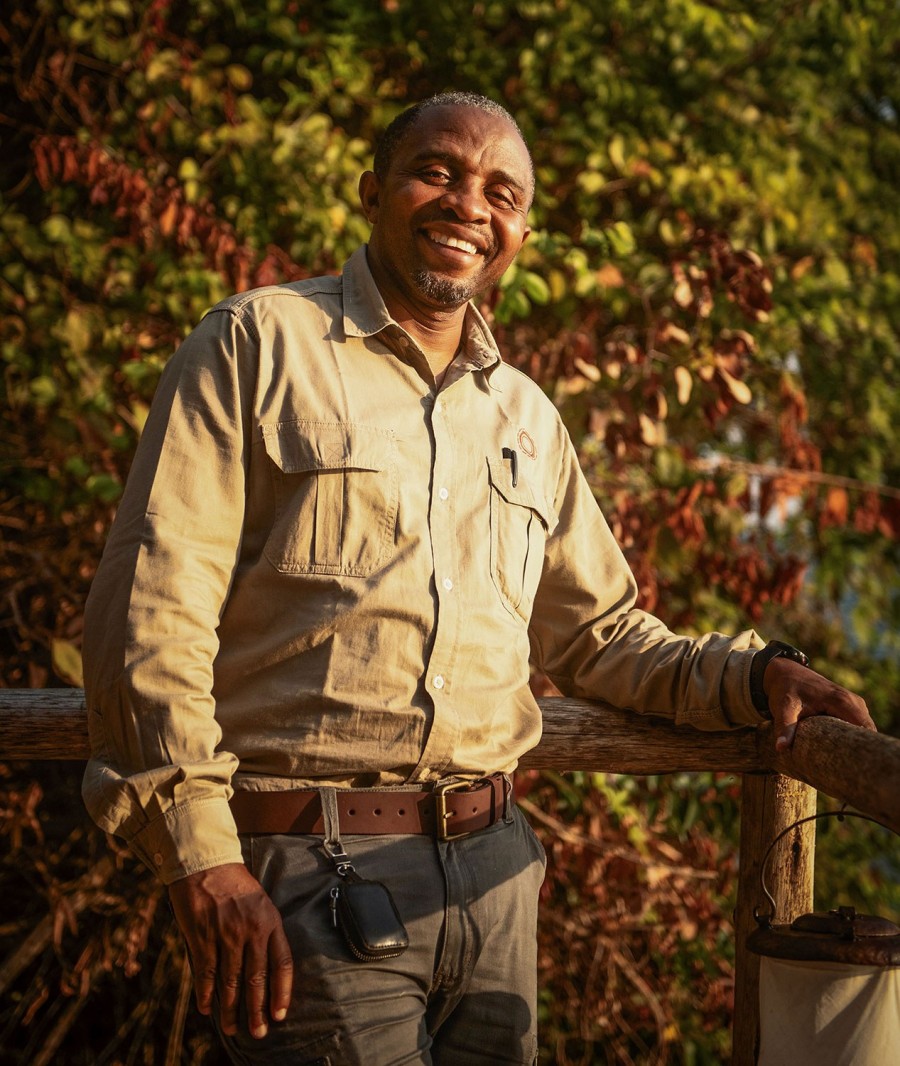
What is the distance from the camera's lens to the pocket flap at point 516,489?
6.77ft

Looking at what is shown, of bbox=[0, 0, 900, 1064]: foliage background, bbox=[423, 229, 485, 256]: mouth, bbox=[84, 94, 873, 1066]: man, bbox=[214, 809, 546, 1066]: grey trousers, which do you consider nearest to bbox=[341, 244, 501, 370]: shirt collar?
bbox=[84, 94, 873, 1066]: man

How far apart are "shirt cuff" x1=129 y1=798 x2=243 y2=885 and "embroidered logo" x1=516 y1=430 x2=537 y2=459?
86cm

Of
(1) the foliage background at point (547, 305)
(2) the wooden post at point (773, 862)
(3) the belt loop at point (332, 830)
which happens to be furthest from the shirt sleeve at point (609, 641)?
(1) the foliage background at point (547, 305)

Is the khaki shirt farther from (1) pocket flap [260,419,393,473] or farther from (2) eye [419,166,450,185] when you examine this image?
(2) eye [419,166,450,185]

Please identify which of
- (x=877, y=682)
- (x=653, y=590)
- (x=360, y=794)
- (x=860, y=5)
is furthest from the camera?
(x=877, y=682)

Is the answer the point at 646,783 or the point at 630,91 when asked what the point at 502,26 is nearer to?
the point at 630,91

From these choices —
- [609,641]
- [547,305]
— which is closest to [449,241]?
[609,641]

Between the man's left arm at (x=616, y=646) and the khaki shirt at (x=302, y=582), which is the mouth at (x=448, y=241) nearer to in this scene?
the khaki shirt at (x=302, y=582)

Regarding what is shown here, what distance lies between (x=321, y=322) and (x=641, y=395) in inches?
81.6

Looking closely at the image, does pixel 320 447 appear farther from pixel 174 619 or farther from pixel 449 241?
pixel 449 241

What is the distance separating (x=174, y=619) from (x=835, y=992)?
39.9 inches

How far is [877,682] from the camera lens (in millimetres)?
5086

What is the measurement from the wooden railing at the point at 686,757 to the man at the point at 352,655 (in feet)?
0.42

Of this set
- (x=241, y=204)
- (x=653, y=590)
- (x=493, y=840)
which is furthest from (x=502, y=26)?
(x=493, y=840)
